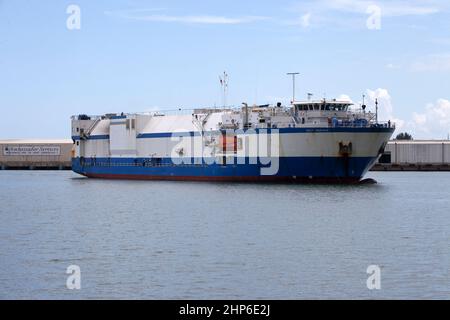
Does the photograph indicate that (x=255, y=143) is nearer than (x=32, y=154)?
Yes

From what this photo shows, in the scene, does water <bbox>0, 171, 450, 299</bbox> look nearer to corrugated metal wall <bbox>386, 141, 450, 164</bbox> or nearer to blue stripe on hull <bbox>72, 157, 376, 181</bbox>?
blue stripe on hull <bbox>72, 157, 376, 181</bbox>

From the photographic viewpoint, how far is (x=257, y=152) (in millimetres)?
73875

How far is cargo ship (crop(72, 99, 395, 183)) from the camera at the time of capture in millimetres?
70125

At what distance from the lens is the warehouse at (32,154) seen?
152 meters

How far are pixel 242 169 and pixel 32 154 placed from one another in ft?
281

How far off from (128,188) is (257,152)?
1176 cm

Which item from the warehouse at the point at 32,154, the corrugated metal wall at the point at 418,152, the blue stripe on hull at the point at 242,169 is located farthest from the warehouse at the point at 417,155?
the warehouse at the point at 32,154

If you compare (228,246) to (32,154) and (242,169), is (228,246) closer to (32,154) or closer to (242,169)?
(242,169)

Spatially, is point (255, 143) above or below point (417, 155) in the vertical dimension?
above

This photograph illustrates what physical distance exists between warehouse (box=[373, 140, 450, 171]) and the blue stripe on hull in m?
54.9

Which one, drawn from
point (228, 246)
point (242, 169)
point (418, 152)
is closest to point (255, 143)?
point (242, 169)

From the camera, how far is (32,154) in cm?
15300
